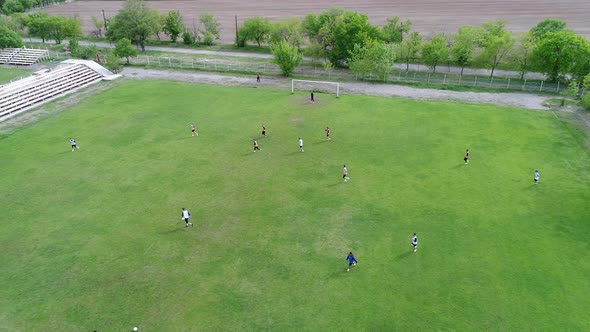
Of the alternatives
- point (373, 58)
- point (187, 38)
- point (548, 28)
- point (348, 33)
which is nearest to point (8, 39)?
point (187, 38)

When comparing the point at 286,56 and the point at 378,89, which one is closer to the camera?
the point at 378,89

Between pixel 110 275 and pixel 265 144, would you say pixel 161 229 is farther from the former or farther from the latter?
pixel 265 144

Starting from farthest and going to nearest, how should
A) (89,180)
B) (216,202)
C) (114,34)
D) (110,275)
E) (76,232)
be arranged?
(114,34), (89,180), (216,202), (76,232), (110,275)

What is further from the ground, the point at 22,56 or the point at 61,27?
the point at 61,27

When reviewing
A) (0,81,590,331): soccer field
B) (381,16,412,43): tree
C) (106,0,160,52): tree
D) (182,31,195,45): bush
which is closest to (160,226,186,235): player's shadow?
Answer: (0,81,590,331): soccer field

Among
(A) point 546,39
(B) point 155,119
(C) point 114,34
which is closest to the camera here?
(B) point 155,119

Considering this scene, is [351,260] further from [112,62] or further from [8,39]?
[8,39]

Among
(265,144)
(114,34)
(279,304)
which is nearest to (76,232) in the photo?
(279,304)
